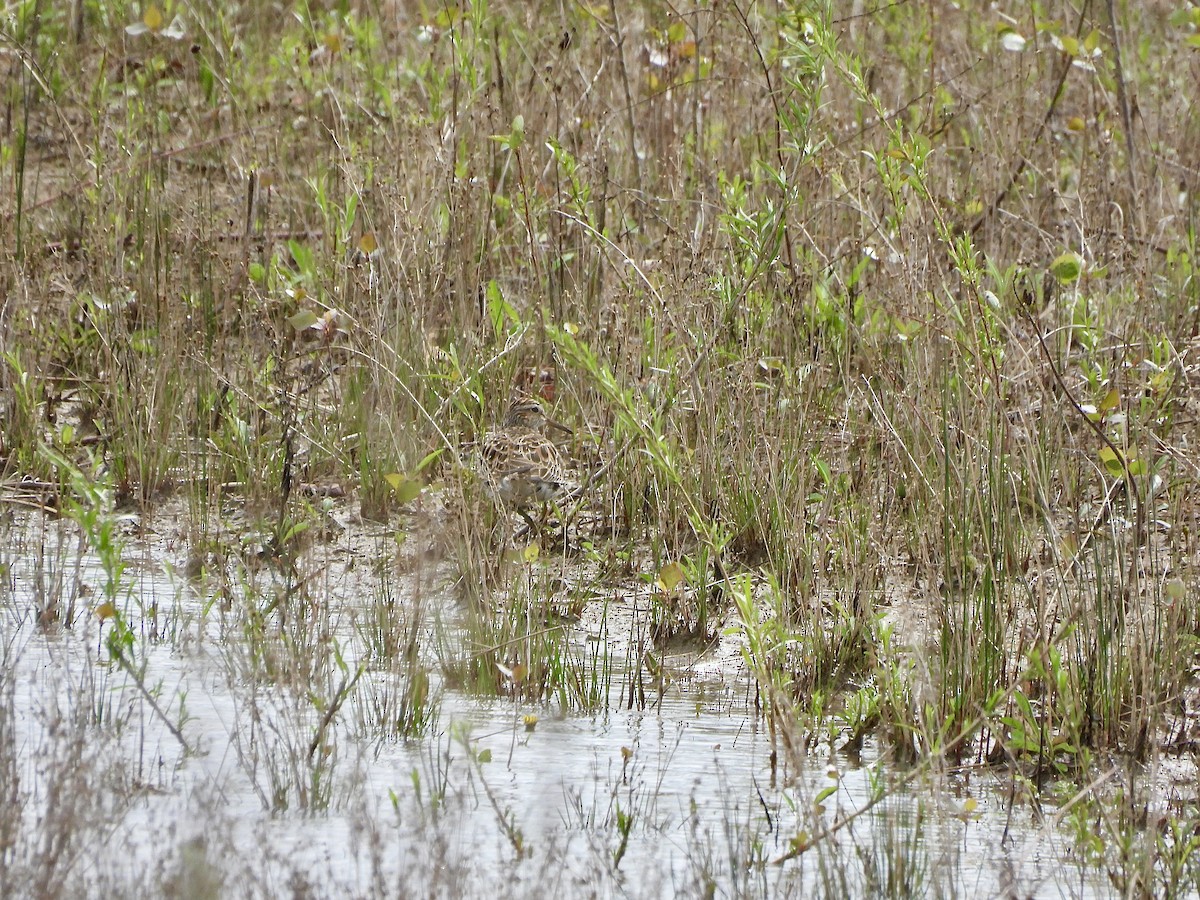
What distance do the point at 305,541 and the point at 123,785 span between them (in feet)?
4.01

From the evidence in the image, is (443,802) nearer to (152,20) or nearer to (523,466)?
(523,466)

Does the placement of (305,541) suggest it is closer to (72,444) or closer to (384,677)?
(384,677)

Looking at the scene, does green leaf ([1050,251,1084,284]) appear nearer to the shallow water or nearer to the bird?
the shallow water

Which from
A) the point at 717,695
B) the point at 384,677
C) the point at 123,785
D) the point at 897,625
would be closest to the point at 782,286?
the point at 897,625

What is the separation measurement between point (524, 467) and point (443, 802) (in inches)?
70.1

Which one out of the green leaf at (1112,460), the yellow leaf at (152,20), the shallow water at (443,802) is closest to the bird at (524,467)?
the shallow water at (443,802)

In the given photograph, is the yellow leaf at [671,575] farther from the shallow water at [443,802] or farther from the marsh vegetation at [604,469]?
the shallow water at [443,802]

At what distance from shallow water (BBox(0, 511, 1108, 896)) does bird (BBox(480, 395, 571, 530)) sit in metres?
1.04

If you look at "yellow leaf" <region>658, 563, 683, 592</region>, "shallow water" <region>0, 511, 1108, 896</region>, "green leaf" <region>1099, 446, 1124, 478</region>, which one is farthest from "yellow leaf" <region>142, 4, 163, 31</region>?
"green leaf" <region>1099, 446, 1124, 478</region>

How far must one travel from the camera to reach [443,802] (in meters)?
3.11

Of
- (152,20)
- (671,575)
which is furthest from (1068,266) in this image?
(152,20)

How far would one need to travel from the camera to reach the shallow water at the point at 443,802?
276 centimetres

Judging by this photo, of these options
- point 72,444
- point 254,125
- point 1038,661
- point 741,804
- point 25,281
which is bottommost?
point 741,804

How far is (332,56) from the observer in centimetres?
690
